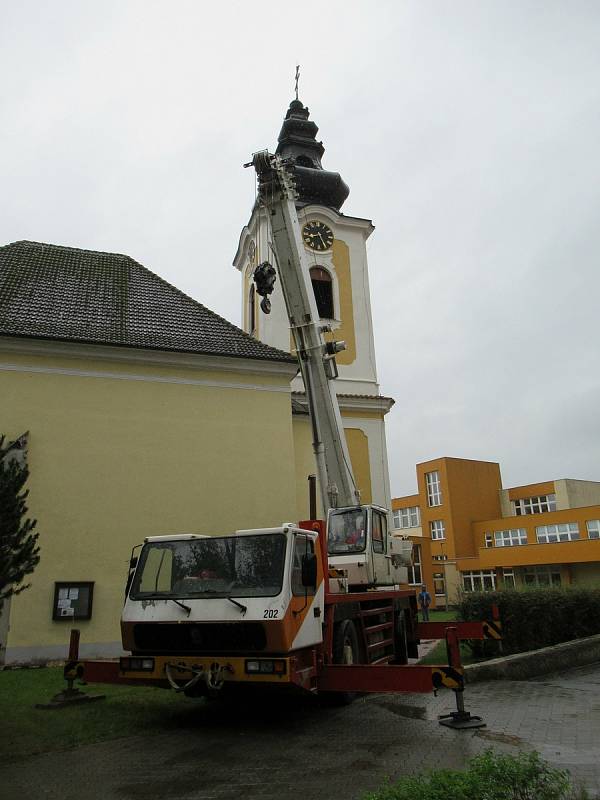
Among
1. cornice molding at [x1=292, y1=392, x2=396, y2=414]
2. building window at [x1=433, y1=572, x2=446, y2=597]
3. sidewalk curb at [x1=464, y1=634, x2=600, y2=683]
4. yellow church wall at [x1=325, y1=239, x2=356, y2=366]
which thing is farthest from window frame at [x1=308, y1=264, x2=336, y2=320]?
building window at [x1=433, y1=572, x2=446, y2=597]

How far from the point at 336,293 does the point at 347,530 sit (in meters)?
15.8

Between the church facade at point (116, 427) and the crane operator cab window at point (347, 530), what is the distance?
15.3 feet

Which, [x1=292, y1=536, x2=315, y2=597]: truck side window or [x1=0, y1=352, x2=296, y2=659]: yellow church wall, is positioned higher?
[x1=0, y1=352, x2=296, y2=659]: yellow church wall

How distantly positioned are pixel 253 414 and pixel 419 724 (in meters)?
9.80

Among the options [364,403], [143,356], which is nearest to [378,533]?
[143,356]

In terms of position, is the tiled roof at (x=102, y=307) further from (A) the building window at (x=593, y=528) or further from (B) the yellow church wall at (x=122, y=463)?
(A) the building window at (x=593, y=528)

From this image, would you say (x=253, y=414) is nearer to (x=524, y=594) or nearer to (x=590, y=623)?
(x=524, y=594)

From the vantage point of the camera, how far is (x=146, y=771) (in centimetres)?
561

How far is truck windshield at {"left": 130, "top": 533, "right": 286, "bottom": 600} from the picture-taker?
6.99 metres

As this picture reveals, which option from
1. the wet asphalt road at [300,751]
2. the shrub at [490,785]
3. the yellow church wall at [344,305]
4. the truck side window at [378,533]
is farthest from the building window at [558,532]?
the shrub at [490,785]

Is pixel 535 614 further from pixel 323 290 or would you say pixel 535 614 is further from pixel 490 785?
pixel 323 290

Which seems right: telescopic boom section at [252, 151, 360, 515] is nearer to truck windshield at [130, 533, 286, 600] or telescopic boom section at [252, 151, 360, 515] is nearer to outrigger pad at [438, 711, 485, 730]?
truck windshield at [130, 533, 286, 600]

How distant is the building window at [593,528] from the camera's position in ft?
129

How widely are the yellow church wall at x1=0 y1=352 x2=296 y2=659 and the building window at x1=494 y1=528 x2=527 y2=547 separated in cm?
3452
